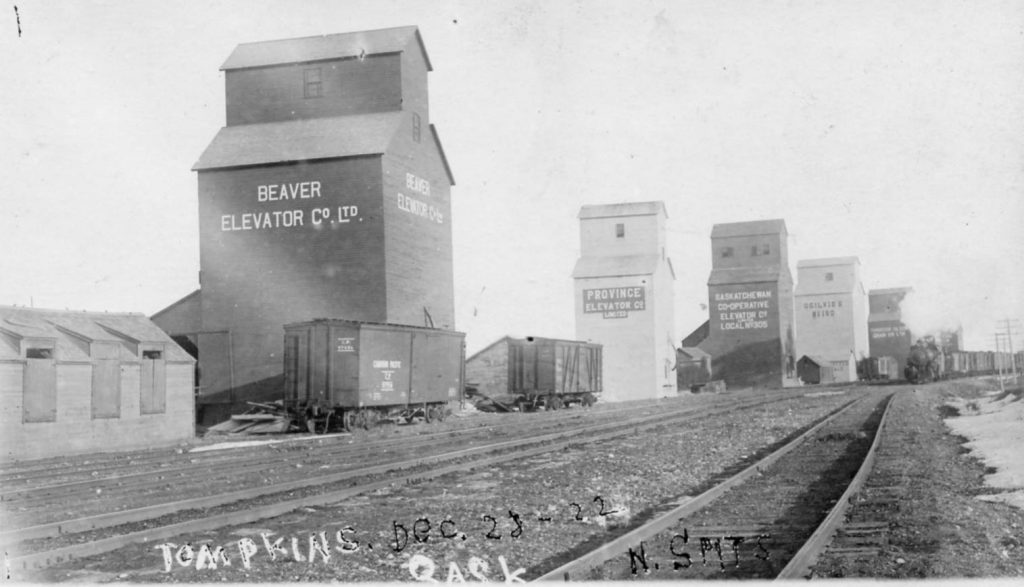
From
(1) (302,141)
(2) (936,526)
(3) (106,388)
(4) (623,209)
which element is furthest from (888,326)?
(2) (936,526)

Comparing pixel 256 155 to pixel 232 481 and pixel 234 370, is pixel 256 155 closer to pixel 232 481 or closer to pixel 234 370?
pixel 234 370

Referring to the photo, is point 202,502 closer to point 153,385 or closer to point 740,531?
point 740,531

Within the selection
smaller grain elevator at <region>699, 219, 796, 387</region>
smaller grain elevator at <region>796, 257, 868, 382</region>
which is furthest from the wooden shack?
smaller grain elevator at <region>796, 257, 868, 382</region>

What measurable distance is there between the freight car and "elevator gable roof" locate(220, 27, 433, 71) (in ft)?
37.9

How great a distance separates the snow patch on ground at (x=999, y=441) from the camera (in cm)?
1082

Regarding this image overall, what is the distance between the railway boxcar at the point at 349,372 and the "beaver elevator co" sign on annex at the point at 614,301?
25975 mm

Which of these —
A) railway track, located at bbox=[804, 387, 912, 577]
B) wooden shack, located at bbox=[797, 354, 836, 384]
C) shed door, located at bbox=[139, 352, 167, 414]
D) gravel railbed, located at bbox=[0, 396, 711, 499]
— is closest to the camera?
railway track, located at bbox=[804, 387, 912, 577]

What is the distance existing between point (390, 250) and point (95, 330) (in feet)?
34.6

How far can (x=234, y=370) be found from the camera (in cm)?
3059

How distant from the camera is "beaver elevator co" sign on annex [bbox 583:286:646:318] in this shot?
5103cm

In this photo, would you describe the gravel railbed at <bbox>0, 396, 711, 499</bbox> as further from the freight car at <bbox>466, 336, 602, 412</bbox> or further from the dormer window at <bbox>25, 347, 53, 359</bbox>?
the freight car at <bbox>466, 336, 602, 412</bbox>

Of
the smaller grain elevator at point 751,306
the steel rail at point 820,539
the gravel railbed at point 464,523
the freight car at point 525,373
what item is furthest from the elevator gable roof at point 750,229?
the steel rail at point 820,539

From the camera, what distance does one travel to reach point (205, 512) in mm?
9727

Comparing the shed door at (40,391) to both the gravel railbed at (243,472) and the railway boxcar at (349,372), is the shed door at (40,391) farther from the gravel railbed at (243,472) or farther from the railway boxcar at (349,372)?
the railway boxcar at (349,372)
